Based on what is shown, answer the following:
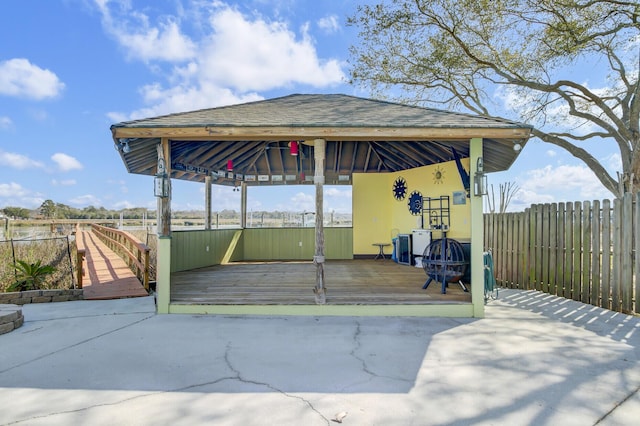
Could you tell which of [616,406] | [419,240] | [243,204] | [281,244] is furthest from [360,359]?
[243,204]

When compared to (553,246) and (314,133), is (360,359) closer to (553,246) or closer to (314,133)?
(314,133)

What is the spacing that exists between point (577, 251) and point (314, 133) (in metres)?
4.63

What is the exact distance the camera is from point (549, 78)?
12.2 metres

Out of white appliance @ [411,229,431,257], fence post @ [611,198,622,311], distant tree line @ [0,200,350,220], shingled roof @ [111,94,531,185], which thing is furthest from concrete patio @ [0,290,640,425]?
white appliance @ [411,229,431,257]

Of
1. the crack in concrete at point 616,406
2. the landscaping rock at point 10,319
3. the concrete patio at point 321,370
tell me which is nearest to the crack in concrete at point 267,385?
the concrete patio at point 321,370

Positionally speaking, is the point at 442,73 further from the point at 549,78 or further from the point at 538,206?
the point at 538,206

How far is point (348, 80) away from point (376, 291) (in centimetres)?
1087

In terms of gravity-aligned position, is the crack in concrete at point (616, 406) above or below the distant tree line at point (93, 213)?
below

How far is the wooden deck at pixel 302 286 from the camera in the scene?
5289 millimetres

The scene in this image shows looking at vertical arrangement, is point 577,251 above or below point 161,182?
below

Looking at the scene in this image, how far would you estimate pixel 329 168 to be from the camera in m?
10.6

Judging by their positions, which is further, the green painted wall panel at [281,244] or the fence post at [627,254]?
the green painted wall panel at [281,244]

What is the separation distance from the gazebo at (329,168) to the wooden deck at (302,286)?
13 cm

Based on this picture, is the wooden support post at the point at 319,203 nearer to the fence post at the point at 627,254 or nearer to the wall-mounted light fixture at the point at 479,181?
the wall-mounted light fixture at the point at 479,181
